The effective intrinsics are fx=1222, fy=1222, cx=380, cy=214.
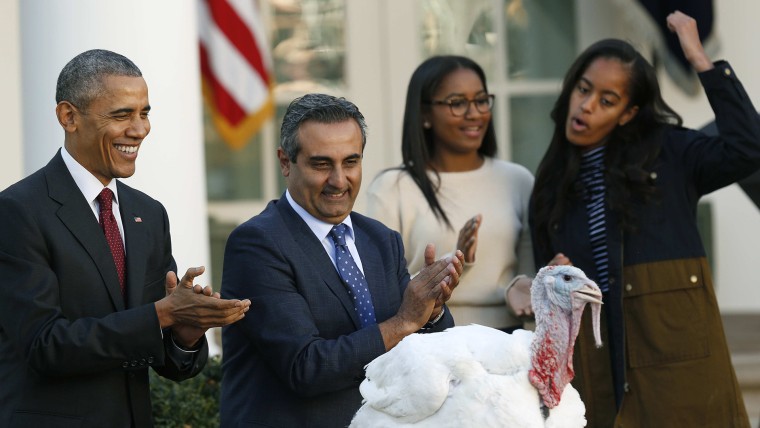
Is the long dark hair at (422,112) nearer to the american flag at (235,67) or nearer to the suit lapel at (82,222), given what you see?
the suit lapel at (82,222)

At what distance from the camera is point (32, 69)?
223 inches

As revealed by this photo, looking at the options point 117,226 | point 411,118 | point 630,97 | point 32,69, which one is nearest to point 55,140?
point 32,69

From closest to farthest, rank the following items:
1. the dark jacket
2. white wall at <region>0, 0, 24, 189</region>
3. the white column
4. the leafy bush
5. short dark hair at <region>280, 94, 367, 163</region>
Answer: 1. short dark hair at <region>280, 94, 367, 163</region>
2. the dark jacket
3. the leafy bush
4. the white column
5. white wall at <region>0, 0, 24, 189</region>

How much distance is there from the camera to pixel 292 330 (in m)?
3.41

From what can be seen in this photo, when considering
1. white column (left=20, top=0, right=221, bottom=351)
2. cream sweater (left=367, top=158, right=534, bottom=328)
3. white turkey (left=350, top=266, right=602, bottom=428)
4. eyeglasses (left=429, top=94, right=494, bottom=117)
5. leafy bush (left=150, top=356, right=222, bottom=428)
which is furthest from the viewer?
white column (left=20, top=0, right=221, bottom=351)

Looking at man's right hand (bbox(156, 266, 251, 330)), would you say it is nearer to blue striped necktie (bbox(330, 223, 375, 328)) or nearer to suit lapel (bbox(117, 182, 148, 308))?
suit lapel (bbox(117, 182, 148, 308))

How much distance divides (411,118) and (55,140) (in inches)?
69.1

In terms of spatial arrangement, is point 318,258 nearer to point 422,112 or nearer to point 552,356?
point 552,356

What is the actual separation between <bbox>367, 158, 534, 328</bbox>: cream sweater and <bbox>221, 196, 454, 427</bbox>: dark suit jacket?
1046mm

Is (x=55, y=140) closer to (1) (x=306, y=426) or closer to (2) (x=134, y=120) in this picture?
(2) (x=134, y=120)

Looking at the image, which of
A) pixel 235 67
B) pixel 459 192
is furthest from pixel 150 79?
pixel 235 67

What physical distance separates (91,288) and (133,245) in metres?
0.20

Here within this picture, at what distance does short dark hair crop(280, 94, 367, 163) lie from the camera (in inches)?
141

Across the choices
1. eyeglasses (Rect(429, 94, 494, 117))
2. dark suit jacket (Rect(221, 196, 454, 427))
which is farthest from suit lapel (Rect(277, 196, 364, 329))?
eyeglasses (Rect(429, 94, 494, 117))
